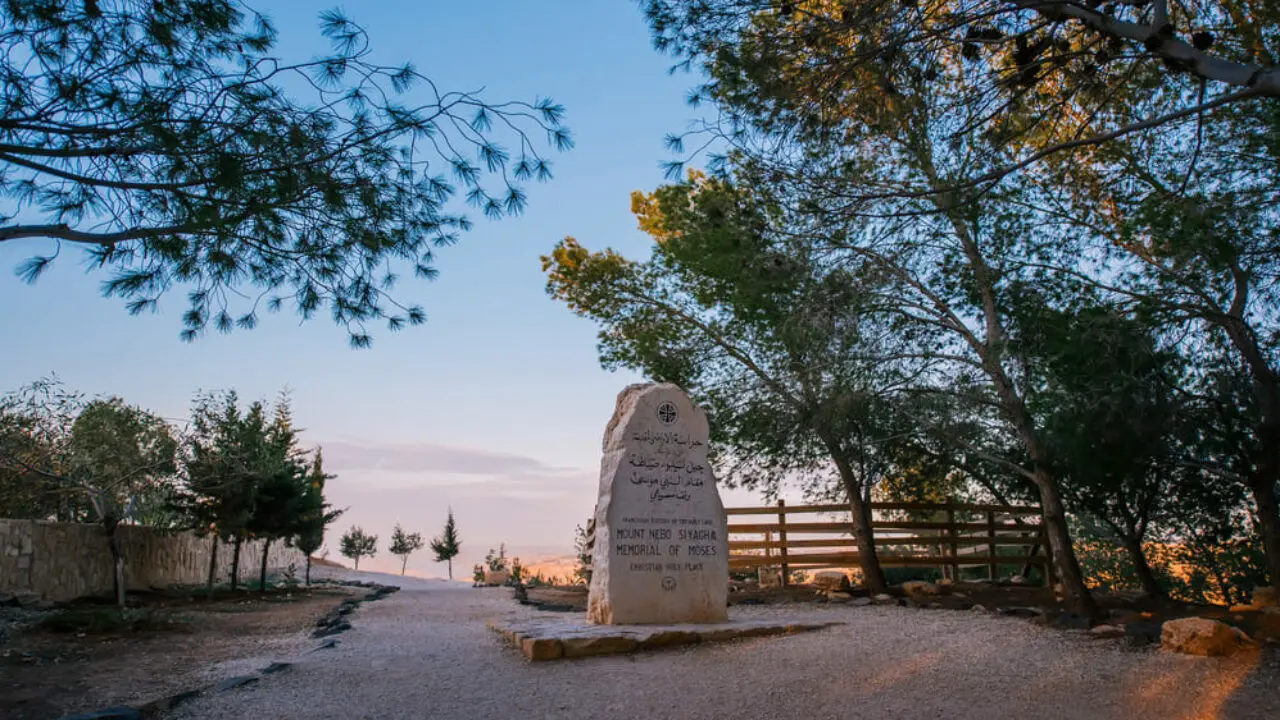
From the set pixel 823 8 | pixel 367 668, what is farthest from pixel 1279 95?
pixel 367 668

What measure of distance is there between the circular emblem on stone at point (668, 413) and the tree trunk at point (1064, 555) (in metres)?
4.40

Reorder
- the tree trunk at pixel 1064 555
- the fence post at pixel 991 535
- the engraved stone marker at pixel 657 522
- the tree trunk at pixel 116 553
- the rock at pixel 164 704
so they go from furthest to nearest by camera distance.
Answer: the fence post at pixel 991 535 → the tree trunk at pixel 116 553 → the tree trunk at pixel 1064 555 → the engraved stone marker at pixel 657 522 → the rock at pixel 164 704

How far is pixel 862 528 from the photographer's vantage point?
44.7 ft

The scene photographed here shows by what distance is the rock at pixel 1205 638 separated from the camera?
5.81m

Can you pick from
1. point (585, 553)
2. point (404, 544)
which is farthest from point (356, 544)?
point (585, 553)

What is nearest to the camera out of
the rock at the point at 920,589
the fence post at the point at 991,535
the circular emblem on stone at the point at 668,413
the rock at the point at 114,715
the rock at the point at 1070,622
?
the rock at the point at 114,715

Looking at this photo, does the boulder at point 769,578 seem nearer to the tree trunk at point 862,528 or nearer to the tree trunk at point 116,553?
the tree trunk at point 862,528

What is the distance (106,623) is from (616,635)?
679 centimetres

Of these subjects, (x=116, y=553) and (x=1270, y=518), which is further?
(x=116, y=553)

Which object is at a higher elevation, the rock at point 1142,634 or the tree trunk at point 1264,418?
the tree trunk at point 1264,418

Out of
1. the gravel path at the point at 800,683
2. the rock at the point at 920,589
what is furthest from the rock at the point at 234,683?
Result: the rock at the point at 920,589

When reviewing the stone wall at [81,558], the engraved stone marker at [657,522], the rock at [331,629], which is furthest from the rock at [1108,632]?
the stone wall at [81,558]

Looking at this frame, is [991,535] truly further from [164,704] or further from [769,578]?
[164,704]

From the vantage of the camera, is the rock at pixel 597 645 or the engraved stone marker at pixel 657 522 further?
the engraved stone marker at pixel 657 522
